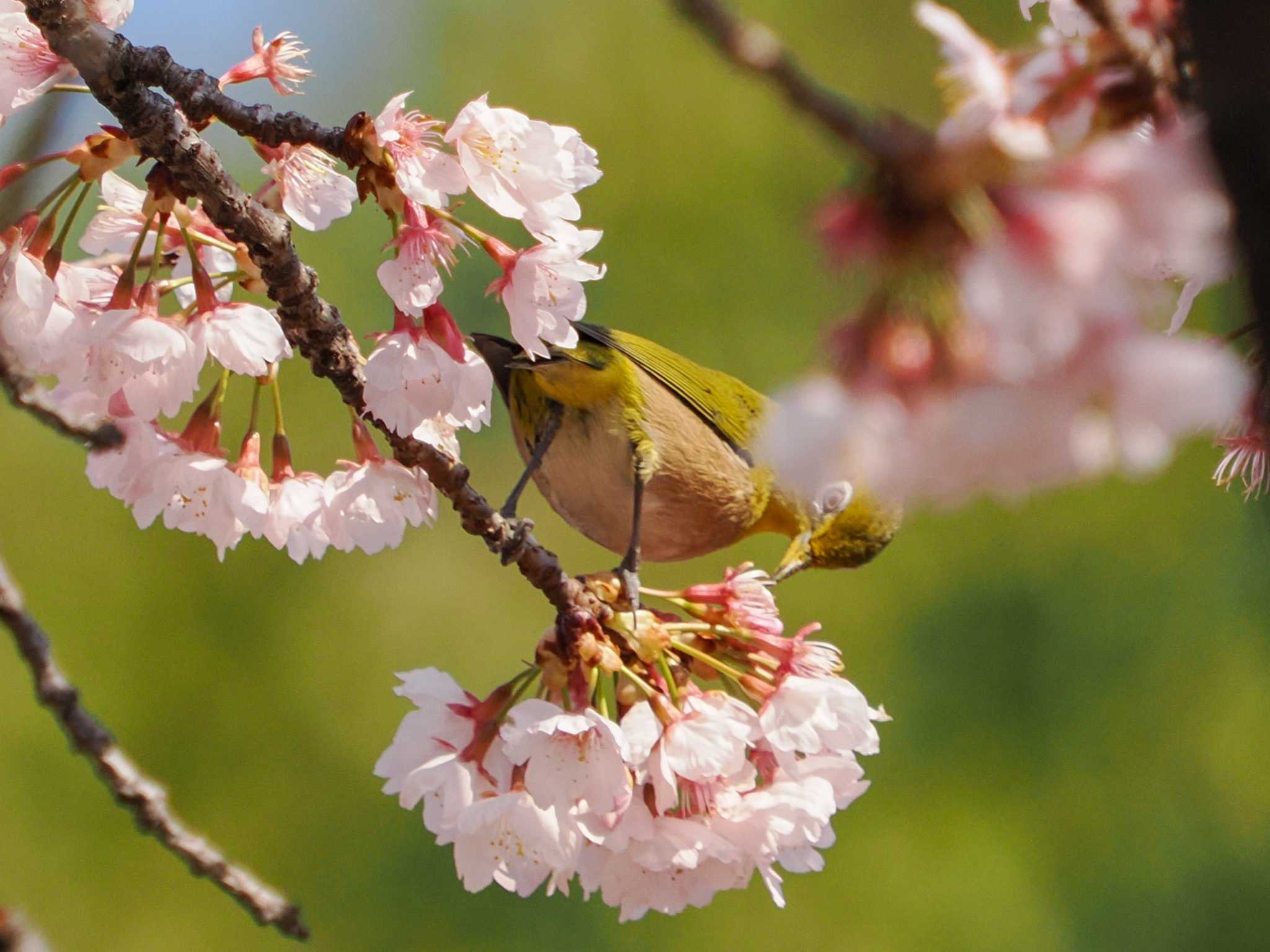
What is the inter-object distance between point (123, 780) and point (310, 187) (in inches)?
28.8

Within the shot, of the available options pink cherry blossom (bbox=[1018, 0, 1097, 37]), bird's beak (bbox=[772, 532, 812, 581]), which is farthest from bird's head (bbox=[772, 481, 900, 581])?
pink cherry blossom (bbox=[1018, 0, 1097, 37])

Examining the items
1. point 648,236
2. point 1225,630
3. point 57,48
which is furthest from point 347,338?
point 1225,630

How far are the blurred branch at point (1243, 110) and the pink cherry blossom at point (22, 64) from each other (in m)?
1.16

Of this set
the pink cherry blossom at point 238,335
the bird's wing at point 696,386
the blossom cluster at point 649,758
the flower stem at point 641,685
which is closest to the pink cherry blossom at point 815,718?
the blossom cluster at point 649,758

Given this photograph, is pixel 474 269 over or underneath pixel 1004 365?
underneath

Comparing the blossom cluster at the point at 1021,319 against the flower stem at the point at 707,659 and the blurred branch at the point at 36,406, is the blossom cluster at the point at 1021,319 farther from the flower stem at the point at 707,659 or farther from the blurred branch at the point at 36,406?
the flower stem at the point at 707,659

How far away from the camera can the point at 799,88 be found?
475 millimetres

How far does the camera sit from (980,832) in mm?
7855

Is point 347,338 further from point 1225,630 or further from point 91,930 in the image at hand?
point 1225,630

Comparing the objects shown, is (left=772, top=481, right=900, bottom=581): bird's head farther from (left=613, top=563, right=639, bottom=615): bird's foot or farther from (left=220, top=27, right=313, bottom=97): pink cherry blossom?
(left=220, top=27, right=313, bottom=97): pink cherry blossom

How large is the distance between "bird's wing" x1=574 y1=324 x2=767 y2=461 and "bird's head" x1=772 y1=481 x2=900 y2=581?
23 centimetres

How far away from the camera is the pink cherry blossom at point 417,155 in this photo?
127 cm

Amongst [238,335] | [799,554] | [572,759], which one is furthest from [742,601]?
[799,554]

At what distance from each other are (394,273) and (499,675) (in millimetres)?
6370
